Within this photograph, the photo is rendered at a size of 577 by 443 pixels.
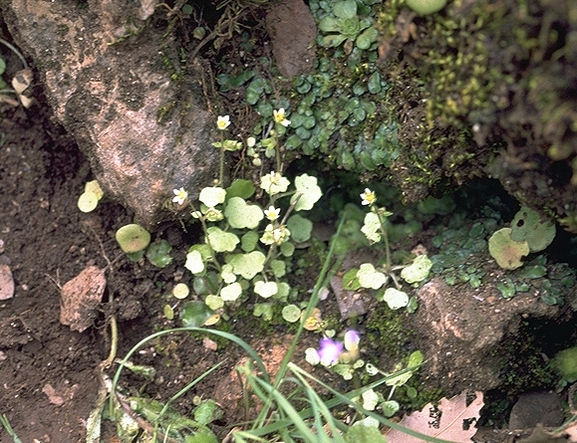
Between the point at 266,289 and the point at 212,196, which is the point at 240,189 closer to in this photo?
the point at 212,196

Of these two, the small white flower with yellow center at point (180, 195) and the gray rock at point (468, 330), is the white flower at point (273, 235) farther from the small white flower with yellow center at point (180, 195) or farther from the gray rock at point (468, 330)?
the gray rock at point (468, 330)

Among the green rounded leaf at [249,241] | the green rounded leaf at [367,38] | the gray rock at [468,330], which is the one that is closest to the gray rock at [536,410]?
the gray rock at [468,330]

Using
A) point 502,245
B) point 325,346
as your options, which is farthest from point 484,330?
point 325,346

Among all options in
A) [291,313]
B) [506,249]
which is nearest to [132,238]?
[291,313]

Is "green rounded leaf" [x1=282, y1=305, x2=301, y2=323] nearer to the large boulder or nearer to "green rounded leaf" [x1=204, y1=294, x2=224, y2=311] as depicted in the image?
"green rounded leaf" [x1=204, y1=294, x2=224, y2=311]

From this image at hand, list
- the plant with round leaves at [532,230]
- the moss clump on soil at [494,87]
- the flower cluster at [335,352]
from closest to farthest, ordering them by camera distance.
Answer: the moss clump on soil at [494,87], the plant with round leaves at [532,230], the flower cluster at [335,352]

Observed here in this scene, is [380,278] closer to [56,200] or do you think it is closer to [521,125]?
[521,125]
